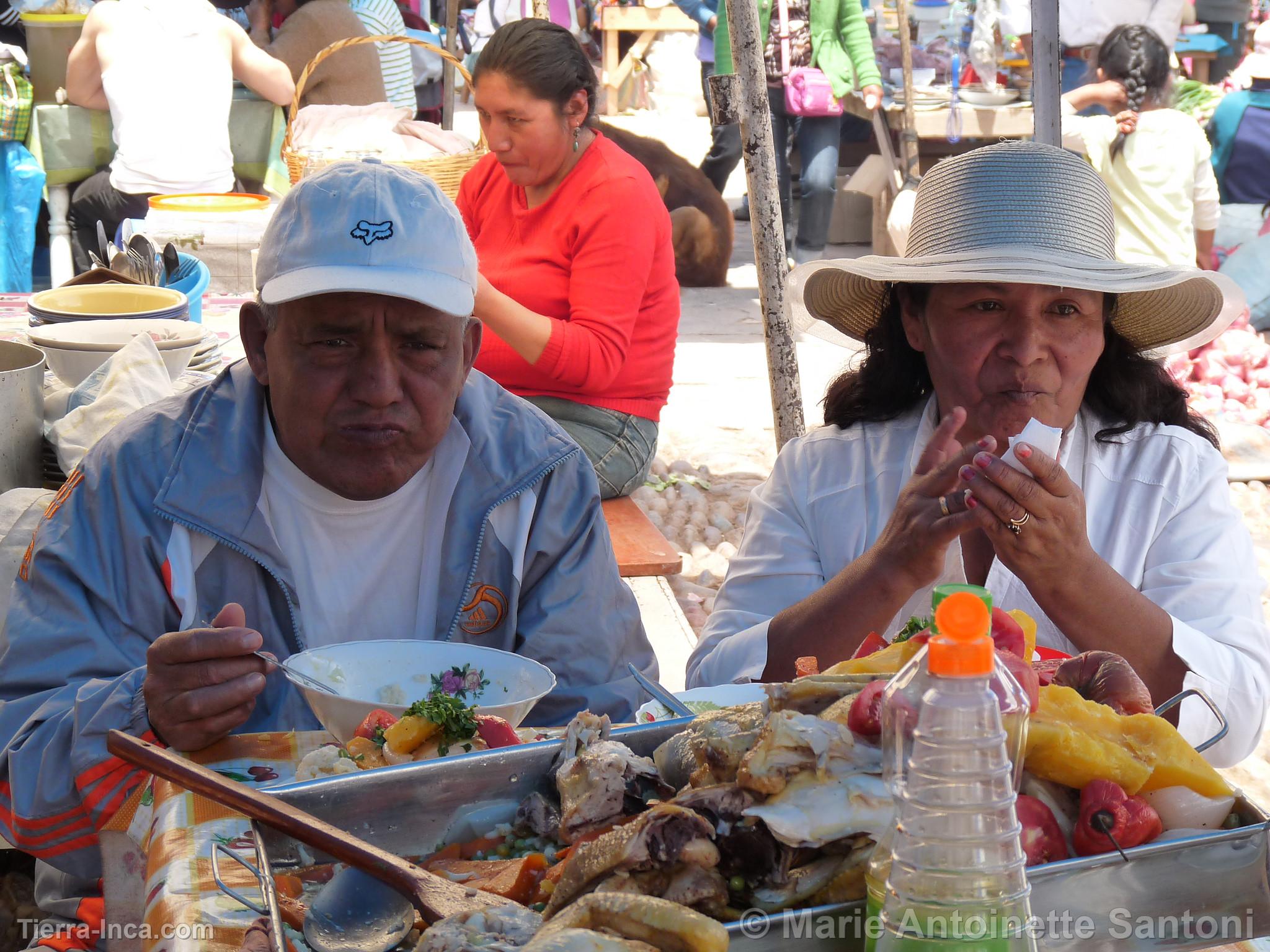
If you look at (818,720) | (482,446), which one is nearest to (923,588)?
(482,446)

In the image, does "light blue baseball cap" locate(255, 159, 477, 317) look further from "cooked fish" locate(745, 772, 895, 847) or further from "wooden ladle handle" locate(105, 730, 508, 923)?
"cooked fish" locate(745, 772, 895, 847)

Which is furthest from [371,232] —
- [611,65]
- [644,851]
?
[611,65]

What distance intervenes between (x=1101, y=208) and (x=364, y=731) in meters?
1.61

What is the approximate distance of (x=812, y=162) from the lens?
973 centimetres

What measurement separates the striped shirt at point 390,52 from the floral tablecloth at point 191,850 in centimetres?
675

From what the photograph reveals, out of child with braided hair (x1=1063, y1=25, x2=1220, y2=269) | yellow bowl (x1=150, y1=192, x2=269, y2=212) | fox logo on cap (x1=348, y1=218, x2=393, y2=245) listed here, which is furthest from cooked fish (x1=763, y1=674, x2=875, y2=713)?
child with braided hair (x1=1063, y1=25, x2=1220, y2=269)

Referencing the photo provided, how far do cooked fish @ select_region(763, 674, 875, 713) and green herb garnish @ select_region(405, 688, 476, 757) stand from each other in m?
0.41

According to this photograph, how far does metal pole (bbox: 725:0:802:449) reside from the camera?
12.6 feet

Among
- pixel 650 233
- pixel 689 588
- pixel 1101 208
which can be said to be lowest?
pixel 689 588

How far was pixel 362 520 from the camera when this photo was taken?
2.09 metres

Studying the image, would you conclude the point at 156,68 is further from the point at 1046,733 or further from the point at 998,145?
the point at 1046,733

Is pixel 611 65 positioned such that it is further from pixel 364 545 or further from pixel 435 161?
pixel 364 545

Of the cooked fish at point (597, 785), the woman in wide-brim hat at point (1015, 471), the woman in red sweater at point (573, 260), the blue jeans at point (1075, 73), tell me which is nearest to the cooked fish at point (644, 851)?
the cooked fish at point (597, 785)

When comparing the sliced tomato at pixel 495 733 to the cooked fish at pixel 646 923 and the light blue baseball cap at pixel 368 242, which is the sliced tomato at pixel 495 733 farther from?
the light blue baseball cap at pixel 368 242
